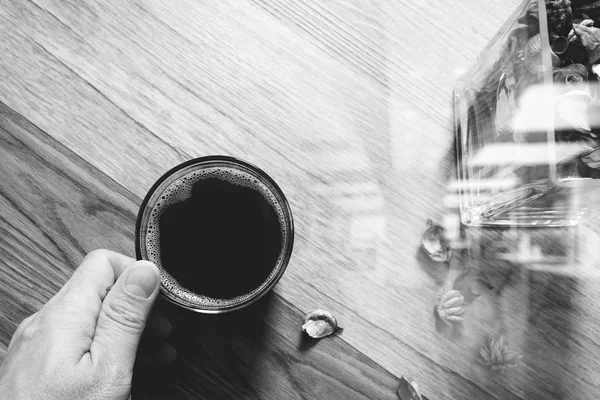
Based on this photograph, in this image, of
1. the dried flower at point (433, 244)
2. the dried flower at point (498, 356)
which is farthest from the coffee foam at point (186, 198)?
the dried flower at point (498, 356)

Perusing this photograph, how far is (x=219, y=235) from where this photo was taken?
0.69 meters

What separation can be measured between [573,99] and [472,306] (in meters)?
0.33

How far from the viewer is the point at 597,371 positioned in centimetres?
74

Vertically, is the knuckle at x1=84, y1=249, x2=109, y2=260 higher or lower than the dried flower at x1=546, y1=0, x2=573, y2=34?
lower

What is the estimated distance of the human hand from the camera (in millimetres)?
625

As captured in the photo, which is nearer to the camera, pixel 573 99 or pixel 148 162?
pixel 573 99

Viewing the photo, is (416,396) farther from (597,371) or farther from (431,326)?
(597,371)

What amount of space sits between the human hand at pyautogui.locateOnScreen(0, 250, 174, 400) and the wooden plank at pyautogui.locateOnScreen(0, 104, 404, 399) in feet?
0.32

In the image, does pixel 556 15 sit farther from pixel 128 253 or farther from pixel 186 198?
pixel 128 253

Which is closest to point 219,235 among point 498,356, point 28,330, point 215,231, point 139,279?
point 215,231

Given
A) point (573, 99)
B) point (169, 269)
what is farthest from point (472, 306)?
point (169, 269)

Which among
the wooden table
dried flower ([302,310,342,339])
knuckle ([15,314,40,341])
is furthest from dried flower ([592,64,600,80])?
knuckle ([15,314,40,341])

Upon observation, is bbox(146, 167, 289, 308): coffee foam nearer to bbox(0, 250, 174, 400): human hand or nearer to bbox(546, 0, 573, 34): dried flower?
bbox(0, 250, 174, 400): human hand

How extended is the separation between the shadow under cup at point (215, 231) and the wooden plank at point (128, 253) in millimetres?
76
